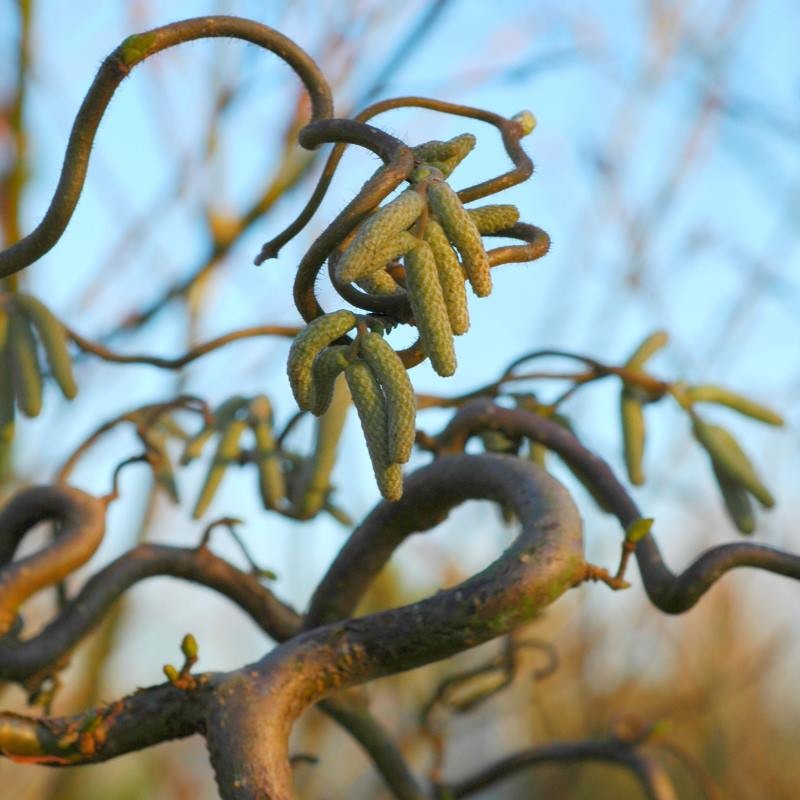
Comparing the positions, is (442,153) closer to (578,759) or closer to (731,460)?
(731,460)

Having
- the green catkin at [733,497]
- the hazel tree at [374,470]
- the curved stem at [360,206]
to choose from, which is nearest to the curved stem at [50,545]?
the hazel tree at [374,470]

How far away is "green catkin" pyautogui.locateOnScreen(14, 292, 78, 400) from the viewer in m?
1.01

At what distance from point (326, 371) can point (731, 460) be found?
0.58 metres

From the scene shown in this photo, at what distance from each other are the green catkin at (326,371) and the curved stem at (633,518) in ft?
1.02

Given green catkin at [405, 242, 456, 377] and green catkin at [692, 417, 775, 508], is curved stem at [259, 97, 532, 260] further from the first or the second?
green catkin at [692, 417, 775, 508]

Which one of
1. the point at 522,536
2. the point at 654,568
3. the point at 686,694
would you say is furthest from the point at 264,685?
the point at 686,694

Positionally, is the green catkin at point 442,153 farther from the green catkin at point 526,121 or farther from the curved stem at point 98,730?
the curved stem at point 98,730

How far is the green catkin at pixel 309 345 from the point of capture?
562 millimetres

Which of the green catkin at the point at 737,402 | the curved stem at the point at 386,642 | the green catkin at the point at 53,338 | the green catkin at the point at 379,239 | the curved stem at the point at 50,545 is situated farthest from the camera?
the green catkin at the point at 737,402

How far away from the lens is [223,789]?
0.64 metres

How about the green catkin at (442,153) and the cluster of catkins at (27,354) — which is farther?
the cluster of catkins at (27,354)

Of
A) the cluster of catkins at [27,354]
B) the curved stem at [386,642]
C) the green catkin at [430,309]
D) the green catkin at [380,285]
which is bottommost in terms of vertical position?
the curved stem at [386,642]

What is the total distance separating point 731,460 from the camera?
1.05m

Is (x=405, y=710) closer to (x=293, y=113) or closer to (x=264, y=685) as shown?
(x=293, y=113)
